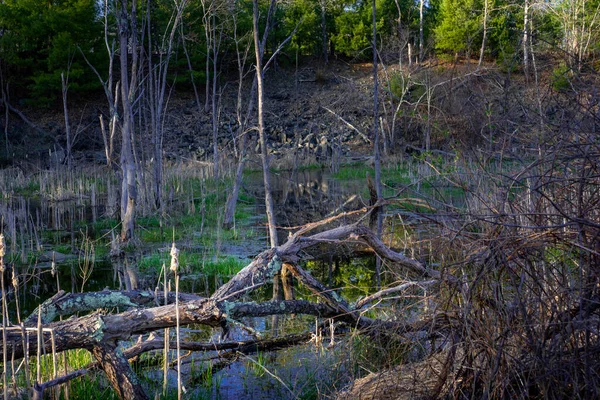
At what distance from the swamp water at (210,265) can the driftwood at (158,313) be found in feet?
1.04

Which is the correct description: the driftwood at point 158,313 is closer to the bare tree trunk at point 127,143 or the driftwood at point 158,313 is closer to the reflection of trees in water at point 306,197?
the reflection of trees in water at point 306,197

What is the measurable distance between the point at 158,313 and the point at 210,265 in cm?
480

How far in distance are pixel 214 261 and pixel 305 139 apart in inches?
863

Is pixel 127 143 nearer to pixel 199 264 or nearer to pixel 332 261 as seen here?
pixel 199 264

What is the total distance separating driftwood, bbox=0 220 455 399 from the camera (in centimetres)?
396

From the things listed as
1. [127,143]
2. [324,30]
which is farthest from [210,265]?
[324,30]

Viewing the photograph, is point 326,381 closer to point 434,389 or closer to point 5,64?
point 434,389

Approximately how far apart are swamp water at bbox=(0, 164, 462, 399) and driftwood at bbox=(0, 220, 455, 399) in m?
0.32

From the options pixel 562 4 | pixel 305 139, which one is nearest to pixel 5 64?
pixel 305 139

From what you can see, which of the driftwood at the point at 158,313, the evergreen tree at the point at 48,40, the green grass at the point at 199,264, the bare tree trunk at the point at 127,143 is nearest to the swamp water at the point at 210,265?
the green grass at the point at 199,264

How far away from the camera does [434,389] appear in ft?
10.9

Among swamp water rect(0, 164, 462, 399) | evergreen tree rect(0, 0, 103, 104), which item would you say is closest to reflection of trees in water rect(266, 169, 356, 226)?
swamp water rect(0, 164, 462, 399)

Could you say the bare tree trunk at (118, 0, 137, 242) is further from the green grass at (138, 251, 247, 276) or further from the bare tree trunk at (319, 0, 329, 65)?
the bare tree trunk at (319, 0, 329, 65)

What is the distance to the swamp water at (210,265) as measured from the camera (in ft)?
15.8
